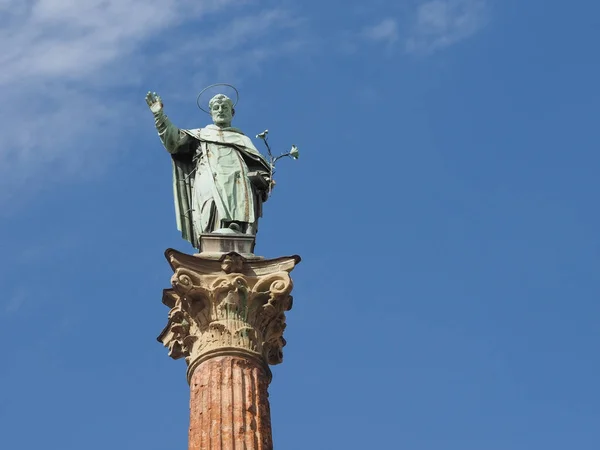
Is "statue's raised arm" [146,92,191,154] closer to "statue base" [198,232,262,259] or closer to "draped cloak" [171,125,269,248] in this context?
"draped cloak" [171,125,269,248]

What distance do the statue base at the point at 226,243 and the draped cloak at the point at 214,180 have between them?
62cm

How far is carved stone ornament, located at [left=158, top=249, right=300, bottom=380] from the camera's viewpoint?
22.2 metres

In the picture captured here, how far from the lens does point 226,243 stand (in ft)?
78.1

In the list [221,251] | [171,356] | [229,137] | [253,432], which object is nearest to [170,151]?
[229,137]

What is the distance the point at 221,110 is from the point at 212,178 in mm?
2408

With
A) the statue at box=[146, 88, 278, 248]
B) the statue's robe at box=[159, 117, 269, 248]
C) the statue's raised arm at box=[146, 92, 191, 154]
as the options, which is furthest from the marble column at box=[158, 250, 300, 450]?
the statue's raised arm at box=[146, 92, 191, 154]

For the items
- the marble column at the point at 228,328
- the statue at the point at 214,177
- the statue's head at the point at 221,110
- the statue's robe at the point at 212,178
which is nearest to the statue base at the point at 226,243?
the statue at the point at 214,177

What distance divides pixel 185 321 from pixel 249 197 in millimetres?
3359

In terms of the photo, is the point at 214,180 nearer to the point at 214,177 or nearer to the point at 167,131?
the point at 214,177

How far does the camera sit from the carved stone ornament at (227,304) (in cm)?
2216

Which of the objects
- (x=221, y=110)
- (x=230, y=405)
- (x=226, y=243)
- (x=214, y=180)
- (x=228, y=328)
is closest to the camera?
(x=230, y=405)

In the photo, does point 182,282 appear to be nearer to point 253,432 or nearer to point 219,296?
point 219,296

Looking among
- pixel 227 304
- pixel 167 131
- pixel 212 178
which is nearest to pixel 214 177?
pixel 212 178

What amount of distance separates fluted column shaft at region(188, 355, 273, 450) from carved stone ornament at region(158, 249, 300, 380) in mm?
398
